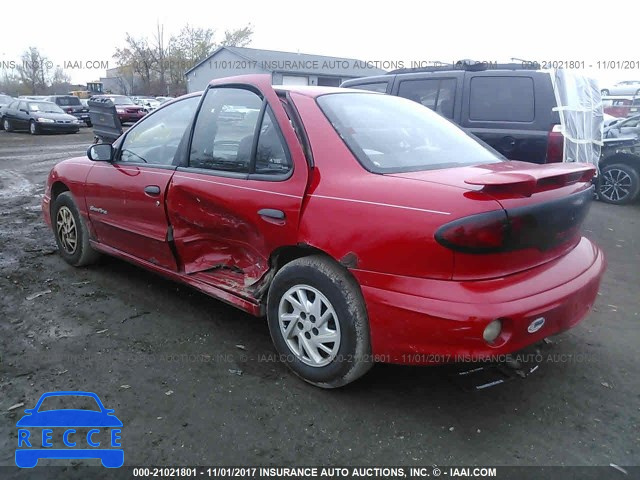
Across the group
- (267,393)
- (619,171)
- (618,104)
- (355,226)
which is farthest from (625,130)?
(267,393)

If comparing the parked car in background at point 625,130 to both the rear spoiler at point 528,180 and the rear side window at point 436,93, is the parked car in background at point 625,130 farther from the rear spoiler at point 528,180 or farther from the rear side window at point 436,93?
the rear spoiler at point 528,180

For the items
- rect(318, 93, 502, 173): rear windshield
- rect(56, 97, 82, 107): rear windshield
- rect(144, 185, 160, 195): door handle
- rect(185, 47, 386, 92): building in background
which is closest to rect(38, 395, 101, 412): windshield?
rect(144, 185, 160, 195): door handle

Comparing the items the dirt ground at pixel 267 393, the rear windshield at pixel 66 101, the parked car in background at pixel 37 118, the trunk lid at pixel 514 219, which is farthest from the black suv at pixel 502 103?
the rear windshield at pixel 66 101

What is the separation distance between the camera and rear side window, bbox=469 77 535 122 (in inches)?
245

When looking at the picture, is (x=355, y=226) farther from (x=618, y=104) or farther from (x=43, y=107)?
(x=43, y=107)

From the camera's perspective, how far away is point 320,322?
2814 millimetres

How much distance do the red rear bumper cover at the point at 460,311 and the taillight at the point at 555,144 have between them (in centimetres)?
371

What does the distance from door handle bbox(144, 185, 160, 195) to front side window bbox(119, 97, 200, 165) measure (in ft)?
0.62

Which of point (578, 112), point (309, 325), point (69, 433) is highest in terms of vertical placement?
point (578, 112)

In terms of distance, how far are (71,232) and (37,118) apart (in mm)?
19281

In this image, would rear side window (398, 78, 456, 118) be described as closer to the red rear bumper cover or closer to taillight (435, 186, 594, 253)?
taillight (435, 186, 594, 253)

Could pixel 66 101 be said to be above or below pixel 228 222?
above

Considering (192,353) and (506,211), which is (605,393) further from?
(192,353)

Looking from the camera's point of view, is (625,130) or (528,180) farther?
(625,130)
